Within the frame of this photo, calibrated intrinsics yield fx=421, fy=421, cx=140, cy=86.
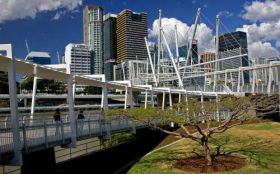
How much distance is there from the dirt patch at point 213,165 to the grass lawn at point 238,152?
0.53 meters

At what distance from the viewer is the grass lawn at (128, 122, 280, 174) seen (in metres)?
27.9

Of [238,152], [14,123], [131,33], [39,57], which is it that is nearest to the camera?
[14,123]

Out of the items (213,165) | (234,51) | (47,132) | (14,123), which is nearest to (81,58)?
(234,51)

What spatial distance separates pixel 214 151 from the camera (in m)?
33.8

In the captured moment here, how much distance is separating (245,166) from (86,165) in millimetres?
11799

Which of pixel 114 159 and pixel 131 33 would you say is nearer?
pixel 114 159

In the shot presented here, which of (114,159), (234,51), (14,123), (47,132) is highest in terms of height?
(234,51)

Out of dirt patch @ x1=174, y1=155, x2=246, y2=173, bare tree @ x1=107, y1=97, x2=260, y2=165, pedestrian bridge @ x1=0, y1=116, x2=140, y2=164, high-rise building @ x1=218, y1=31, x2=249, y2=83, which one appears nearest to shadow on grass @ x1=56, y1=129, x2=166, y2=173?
pedestrian bridge @ x1=0, y1=116, x2=140, y2=164

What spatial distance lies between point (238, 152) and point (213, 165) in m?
5.50

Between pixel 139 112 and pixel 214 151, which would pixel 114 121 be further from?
pixel 214 151

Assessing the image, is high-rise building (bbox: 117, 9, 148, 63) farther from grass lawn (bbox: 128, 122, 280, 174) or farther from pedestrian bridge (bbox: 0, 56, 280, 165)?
pedestrian bridge (bbox: 0, 56, 280, 165)

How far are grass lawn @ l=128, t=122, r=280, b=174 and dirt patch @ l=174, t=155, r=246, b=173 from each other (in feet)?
1.74

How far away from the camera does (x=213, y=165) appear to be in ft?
92.1

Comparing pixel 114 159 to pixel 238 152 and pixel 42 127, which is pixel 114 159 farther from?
pixel 42 127
